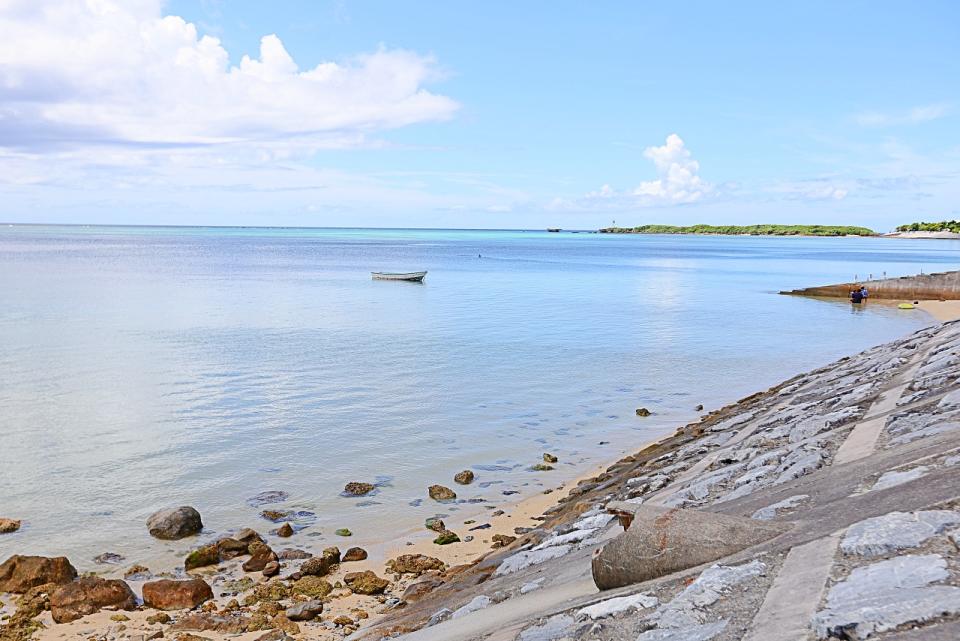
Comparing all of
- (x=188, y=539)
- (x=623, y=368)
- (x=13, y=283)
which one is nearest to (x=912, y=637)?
(x=188, y=539)

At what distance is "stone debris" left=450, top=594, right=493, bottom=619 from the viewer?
7.20 meters

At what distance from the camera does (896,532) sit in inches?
197

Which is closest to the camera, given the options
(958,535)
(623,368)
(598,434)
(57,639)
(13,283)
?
(958,535)

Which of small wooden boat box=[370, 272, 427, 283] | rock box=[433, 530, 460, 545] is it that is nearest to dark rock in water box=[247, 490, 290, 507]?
rock box=[433, 530, 460, 545]

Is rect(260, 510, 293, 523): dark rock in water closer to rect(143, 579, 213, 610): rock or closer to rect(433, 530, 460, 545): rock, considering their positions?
rect(433, 530, 460, 545): rock

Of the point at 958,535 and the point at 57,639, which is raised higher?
the point at 958,535

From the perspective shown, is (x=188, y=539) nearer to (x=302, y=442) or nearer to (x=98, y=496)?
(x=98, y=496)

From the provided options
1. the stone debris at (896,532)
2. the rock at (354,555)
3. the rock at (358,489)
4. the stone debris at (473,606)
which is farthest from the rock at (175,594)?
the stone debris at (896,532)

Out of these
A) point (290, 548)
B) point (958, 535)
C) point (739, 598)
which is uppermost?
point (958, 535)

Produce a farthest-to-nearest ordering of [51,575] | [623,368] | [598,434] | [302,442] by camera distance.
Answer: [623,368]
[598,434]
[302,442]
[51,575]

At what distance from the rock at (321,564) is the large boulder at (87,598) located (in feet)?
6.76

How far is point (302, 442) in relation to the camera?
666 inches

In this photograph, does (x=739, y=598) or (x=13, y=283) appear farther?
(x=13, y=283)

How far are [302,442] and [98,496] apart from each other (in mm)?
4301
